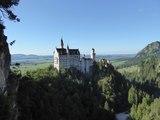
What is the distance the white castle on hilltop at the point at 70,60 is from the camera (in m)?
143

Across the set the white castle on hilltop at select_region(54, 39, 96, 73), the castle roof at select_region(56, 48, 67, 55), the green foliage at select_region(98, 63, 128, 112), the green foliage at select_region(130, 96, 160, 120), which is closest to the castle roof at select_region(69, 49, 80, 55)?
the white castle on hilltop at select_region(54, 39, 96, 73)

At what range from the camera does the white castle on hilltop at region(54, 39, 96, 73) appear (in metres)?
143

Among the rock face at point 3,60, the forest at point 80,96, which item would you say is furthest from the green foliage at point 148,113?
the rock face at point 3,60

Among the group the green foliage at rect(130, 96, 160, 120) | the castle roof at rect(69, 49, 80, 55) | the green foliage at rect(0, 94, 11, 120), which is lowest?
the green foliage at rect(130, 96, 160, 120)

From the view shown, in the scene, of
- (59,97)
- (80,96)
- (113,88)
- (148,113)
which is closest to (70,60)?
(113,88)

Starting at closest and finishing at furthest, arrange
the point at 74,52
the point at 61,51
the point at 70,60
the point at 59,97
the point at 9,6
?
1. the point at 9,6
2. the point at 59,97
3. the point at 70,60
4. the point at 61,51
5. the point at 74,52

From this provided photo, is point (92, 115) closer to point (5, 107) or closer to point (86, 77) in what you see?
point (86, 77)

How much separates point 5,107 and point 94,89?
10738cm

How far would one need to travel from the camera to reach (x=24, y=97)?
184ft

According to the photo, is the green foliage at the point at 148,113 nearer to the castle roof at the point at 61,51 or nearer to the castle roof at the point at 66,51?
the castle roof at the point at 66,51

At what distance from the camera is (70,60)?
5723 inches

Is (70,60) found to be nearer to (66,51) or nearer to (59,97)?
(66,51)

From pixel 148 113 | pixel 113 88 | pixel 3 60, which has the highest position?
pixel 3 60

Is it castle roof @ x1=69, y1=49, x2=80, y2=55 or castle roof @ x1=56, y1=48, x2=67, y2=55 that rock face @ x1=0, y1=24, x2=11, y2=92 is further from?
castle roof @ x1=69, y1=49, x2=80, y2=55
